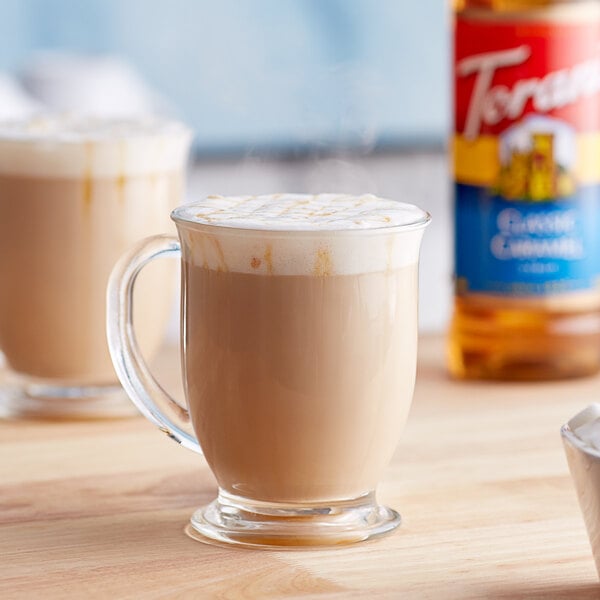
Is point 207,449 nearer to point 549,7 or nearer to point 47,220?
point 47,220

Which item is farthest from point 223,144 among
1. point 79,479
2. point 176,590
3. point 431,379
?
point 176,590

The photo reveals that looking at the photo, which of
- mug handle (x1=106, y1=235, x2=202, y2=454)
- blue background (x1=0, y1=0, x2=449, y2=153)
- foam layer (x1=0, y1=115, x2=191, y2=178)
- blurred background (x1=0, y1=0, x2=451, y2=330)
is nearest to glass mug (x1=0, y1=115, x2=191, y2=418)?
foam layer (x1=0, y1=115, x2=191, y2=178)

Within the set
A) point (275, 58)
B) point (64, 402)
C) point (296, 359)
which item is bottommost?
point (64, 402)

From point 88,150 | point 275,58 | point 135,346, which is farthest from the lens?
point 275,58

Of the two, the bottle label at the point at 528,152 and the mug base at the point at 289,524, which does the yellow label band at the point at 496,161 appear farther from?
the mug base at the point at 289,524

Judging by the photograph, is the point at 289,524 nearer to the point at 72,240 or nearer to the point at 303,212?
the point at 303,212

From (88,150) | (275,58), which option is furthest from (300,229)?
(275,58)
